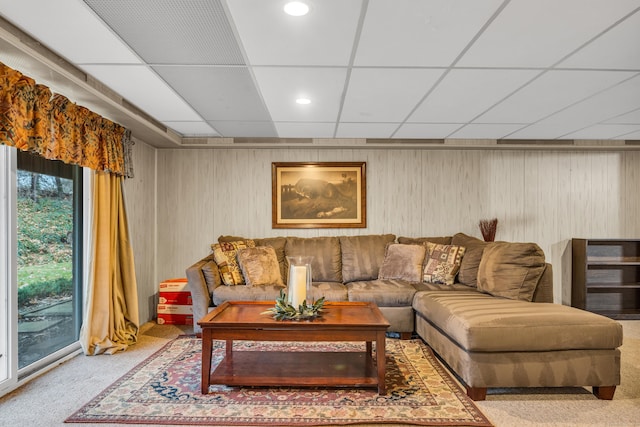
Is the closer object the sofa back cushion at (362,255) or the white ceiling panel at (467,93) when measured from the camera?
the white ceiling panel at (467,93)

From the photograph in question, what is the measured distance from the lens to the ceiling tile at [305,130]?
445 centimetres

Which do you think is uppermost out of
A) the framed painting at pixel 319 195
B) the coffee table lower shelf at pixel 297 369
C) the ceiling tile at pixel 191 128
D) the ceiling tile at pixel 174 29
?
the ceiling tile at pixel 174 29

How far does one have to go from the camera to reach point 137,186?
4.70 meters

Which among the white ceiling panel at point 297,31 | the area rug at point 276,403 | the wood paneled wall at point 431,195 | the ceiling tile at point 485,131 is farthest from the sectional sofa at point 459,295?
the white ceiling panel at point 297,31

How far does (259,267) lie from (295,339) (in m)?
1.75

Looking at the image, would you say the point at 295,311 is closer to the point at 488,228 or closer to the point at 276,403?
the point at 276,403

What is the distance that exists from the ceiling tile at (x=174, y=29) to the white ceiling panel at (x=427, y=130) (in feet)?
7.67

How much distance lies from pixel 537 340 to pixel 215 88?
283 centimetres

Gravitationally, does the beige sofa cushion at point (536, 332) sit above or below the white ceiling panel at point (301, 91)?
below

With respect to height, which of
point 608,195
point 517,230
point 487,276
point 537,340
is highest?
point 608,195

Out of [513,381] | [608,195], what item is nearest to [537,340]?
[513,381]

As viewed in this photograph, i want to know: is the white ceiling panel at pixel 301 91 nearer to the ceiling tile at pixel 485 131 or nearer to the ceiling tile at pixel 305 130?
the ceiling tile at pixel 305 130

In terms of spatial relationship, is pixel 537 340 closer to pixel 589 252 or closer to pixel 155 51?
pixel 155 51

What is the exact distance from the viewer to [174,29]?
7.38 feet
